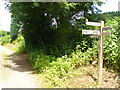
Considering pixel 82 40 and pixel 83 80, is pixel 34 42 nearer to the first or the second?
pixel 82 40

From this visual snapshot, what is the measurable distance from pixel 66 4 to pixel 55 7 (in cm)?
78

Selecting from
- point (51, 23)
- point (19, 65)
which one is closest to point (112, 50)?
point (51, 23)

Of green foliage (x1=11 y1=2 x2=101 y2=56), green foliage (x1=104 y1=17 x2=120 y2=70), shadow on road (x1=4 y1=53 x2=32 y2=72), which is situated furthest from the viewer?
shadow on road (x1=4 y1=53 x2=32 y2=72)

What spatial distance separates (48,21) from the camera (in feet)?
33.8

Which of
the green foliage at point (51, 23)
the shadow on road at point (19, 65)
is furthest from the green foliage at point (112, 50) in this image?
the shadow on road at point (19, 65)

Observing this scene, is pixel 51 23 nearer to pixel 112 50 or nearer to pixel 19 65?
pixel 19 65

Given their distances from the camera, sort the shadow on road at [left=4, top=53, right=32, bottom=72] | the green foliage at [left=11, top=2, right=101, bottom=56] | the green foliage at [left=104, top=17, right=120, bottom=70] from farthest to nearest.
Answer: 1. the shadow on road at [left=4, top=53, right=32, bottom=72]
2. the green foliage at [left=11, top=2, right=101, bottom=56]
3. the green foliage at [left=104, top=17, right=120, bottom=70]

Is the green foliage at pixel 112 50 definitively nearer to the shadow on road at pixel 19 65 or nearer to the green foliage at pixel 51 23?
the green foliage at pixel 51 23

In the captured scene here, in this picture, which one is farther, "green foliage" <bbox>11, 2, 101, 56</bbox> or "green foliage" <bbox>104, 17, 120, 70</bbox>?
"green foliage" <bbox>11, 2, 101, 56</bbox>

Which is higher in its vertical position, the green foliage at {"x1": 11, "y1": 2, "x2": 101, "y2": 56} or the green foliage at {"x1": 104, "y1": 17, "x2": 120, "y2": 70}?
the green foliage at {"x1": 11, "y1": 2, "x2": 101, "y2": 56}

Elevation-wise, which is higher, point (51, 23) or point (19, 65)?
point (51, 23)

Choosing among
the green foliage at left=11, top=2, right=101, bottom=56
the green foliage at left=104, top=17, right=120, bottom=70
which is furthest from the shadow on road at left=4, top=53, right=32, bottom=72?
the green foliage at left=104, top=17, right=120, bottom=70

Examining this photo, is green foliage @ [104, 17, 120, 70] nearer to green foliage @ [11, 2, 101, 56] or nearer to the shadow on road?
green foliage @ [11, 2, 101, 56]

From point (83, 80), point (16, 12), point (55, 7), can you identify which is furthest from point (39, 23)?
point (83, 80)
